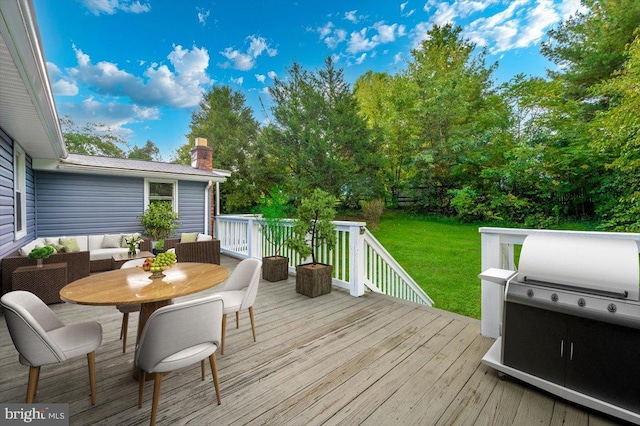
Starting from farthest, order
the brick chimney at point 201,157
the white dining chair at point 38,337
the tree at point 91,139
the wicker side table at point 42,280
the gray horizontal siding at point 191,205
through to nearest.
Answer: the tree at point 91,139
the brick chimney at point 201,157
the gray horizontal siding at point 191,205
the wicker side table at point 42,280
the white dining chair at point 38,337

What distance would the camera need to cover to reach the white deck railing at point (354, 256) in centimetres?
390

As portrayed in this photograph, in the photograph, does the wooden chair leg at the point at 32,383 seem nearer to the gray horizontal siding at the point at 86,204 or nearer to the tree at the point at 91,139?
the gray horizontal siding at the point at 86,204

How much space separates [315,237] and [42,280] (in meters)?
3.87

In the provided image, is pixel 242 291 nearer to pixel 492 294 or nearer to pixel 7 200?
pixel 492 294

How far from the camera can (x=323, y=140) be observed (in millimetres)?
10992

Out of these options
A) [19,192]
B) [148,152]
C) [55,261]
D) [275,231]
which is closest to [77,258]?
[55,261]

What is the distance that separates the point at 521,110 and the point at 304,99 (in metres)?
9.09

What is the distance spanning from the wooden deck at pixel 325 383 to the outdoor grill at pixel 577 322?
0.18 metres

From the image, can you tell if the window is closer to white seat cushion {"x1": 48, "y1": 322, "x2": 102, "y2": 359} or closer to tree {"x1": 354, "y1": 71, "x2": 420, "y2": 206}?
white seat cushion {"x1": 48, "y1": 322, "x2": 102, "y2": 359}

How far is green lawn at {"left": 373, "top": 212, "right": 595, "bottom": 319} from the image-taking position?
218 inches

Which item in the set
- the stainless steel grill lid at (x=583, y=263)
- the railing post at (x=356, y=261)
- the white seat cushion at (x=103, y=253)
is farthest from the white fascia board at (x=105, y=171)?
the stainless steel grill lid at (x=583, y=263)

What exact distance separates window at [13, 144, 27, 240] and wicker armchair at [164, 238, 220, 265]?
89.6 inches

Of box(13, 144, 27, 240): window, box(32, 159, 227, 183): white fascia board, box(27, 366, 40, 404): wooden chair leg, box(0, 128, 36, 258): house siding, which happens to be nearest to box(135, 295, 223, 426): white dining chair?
box(27, 366, 40, 404): wooden chair leg

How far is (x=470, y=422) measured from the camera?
161cm
